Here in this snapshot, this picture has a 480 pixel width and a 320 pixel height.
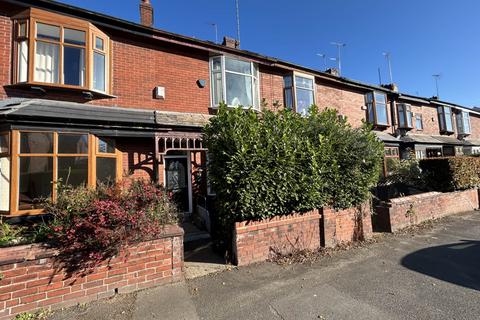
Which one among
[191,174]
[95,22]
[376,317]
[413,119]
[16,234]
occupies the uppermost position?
[95,22]

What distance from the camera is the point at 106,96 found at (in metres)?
7.55

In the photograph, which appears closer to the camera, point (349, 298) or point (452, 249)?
point (349, 298)

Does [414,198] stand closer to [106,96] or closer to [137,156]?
[137,156]

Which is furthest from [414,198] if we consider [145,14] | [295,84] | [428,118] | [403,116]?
[428,118]

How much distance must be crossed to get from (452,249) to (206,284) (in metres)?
5.57

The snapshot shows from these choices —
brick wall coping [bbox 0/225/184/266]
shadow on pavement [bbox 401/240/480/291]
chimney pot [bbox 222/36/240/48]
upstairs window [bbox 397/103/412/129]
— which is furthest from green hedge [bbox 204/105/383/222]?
upstairs window [bbox 397/103/412/129]

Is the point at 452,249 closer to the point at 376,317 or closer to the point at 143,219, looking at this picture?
the point at 376,317

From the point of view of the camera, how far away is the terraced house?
20.0ft

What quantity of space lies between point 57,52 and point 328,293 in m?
8.67

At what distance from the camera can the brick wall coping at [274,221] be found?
493 cm

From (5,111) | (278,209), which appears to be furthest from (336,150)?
(5,111)

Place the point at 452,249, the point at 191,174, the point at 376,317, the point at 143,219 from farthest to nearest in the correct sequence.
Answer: the point at 191,174, the point at 452,249, the point at 143,219, the point at 376,317

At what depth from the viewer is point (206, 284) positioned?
4.31 metres

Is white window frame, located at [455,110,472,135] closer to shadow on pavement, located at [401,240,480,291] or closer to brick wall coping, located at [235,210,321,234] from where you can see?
shadow on pavement, located at [401,240,480,291]
